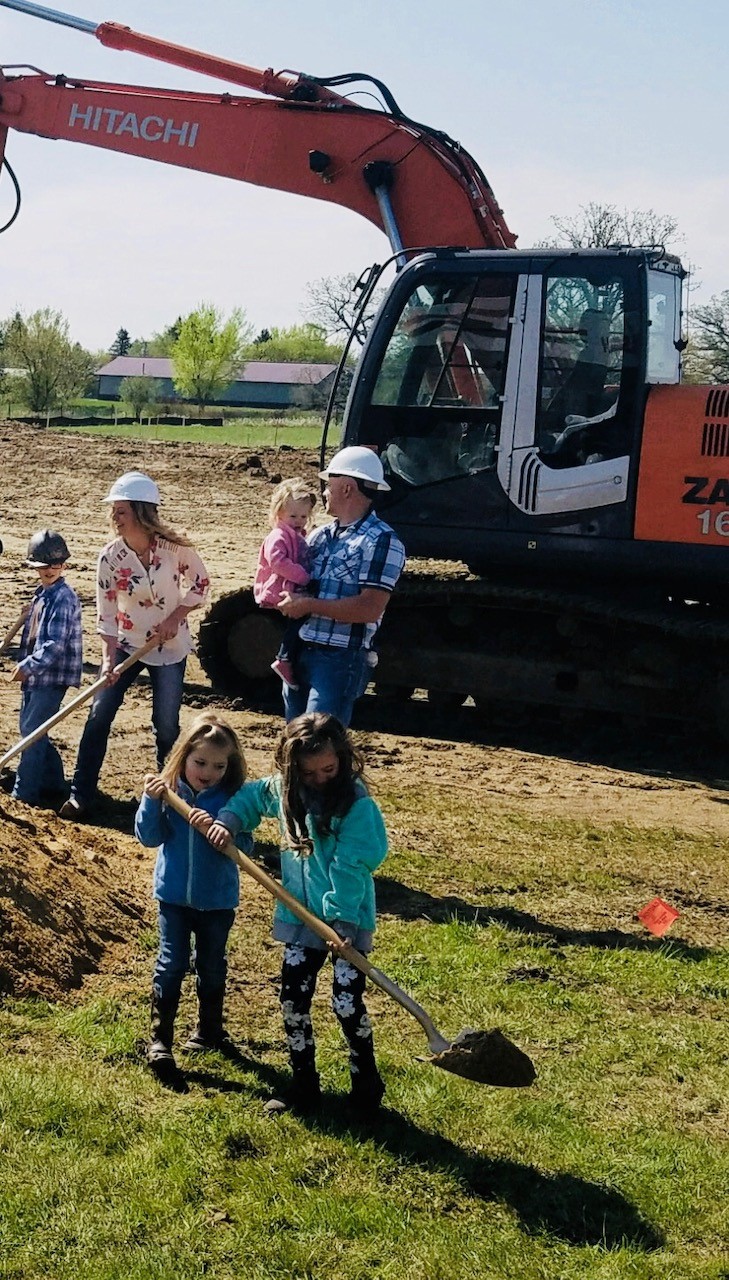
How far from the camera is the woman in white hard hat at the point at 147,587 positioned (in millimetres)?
7984

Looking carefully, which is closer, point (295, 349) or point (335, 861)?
point (335, 861)

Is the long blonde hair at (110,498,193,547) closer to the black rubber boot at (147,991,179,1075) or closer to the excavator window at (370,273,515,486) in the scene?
the excavator window at (370,273,515,486)

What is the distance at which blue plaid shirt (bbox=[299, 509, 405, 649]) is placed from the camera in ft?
22.9

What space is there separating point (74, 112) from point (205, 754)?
846cm

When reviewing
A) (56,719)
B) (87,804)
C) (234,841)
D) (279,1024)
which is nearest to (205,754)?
(234,841)

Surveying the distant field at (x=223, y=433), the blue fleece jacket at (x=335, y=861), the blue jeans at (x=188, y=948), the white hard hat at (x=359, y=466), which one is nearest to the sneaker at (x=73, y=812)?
the white hard hat at (x=359, y=466)

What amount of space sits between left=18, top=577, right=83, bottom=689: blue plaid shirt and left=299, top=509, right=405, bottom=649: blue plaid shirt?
5.84ft

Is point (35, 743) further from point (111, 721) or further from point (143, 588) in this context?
point (143, 588)

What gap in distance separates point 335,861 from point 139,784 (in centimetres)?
436

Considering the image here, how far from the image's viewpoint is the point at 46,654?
839cm

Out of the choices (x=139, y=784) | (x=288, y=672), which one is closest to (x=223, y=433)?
(x=139, y=784)

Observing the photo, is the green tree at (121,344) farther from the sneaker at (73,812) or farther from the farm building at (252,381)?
the sneaker at (73,812)

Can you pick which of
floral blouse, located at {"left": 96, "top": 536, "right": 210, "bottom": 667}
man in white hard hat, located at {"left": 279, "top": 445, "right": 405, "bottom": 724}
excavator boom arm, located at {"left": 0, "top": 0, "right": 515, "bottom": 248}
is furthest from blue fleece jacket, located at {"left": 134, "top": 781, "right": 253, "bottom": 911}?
excavator boom arm, located at {"left": 0, "top": 0, "right": 515, "bottom": 248}

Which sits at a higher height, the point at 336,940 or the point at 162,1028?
the point at 336,940
